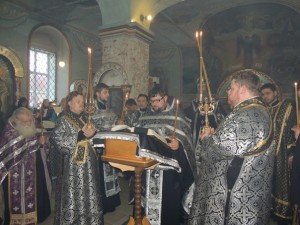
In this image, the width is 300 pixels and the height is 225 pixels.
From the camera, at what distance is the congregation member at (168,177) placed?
3.01 m

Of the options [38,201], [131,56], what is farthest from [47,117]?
[38,201]

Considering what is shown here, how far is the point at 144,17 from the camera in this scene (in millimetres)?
7008

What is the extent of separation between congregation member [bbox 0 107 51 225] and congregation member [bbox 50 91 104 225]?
1.68 feet

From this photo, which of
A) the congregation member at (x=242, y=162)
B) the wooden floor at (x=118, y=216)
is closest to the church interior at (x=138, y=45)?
the wooden floor at (x=118, y=216)

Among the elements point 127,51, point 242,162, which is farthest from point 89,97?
point 127,51

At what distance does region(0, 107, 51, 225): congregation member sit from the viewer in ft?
10.4

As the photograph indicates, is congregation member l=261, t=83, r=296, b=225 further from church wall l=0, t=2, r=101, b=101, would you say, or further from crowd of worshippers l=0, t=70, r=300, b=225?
church wall l=0, t=2, r=101, b=101

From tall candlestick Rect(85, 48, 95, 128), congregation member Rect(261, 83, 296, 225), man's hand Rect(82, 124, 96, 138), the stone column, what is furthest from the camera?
the stone column

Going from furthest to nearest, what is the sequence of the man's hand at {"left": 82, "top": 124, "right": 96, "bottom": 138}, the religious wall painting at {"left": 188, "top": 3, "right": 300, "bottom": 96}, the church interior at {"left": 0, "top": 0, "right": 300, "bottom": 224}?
the religious wall painting at {"left": 188, "top": 3, "right": 300, "bottom": 96} → the church interior at {"left": 0, "top": 0, "right": 300, "bottom": 224} → the man's hand at {"left": 82, "top": 124, "right": 96, "bottom": 138}

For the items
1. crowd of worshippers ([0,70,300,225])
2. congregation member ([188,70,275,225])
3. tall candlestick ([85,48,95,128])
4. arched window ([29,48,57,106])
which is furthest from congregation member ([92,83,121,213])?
arched window ([29,48,57,106])

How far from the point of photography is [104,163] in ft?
12.8

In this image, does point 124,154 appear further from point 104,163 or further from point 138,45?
point 138,45

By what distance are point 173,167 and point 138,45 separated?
15.5 feet

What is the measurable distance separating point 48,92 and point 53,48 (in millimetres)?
1796
